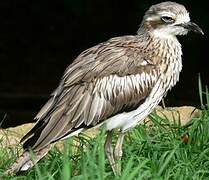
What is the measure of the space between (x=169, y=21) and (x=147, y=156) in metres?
0.99

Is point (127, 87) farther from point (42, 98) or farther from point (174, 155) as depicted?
point (42, 98)

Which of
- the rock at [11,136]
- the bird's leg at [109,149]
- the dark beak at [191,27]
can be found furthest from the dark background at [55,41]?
the dark beak at [191,27]

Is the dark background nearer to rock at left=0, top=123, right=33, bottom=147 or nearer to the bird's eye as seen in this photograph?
rock at left=0, top=123, right=33, bottom=147

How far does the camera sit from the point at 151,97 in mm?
7484

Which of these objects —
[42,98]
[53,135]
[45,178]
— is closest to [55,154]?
[53,135]

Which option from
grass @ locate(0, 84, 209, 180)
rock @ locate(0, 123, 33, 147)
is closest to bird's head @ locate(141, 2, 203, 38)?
grass @ locate(0, 84, 209, 180)

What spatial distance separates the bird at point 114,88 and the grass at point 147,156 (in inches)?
5.7

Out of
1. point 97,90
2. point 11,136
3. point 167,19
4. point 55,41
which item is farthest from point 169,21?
point 55,41

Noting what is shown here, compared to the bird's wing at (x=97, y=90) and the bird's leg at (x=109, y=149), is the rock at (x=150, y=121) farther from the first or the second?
the bird's wing at (x=97, y=90)

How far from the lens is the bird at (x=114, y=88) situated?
287 inches

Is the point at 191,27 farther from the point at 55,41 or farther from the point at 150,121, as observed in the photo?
the point at 55,41

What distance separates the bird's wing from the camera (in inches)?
288

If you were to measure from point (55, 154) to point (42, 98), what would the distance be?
4.92 meters

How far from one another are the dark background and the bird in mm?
4437
